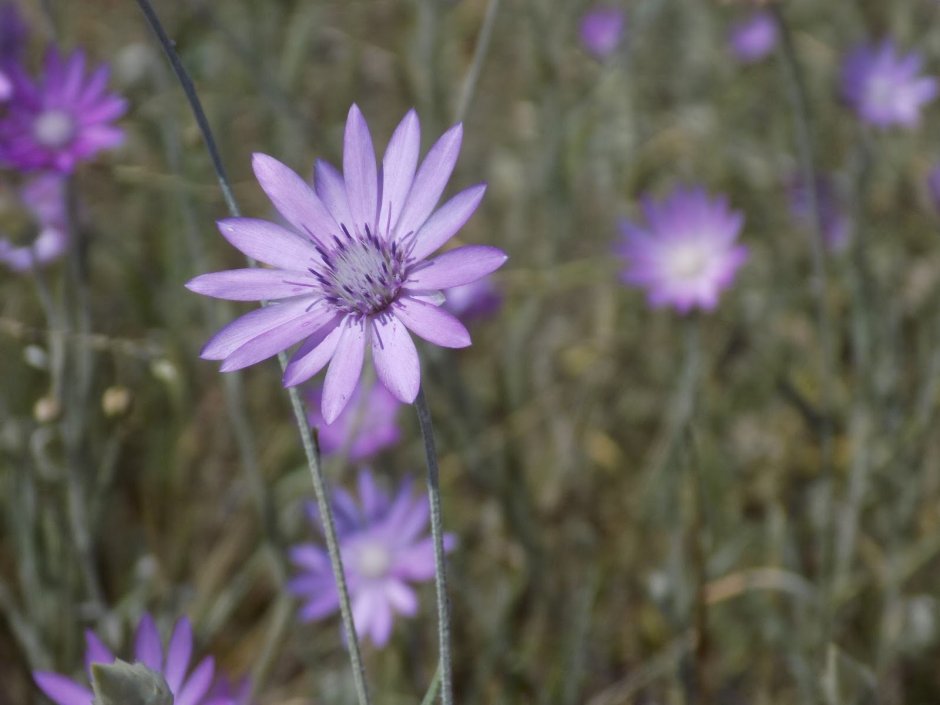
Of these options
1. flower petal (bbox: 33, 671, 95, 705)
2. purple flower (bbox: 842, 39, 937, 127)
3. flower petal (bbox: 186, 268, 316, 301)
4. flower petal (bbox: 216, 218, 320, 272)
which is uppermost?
purple flower (bbox: 842, 39, 937, 127)

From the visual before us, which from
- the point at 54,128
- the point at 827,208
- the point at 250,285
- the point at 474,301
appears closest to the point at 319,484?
the point at 250,285

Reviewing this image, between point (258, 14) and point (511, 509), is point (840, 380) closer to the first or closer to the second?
point (511, 509)

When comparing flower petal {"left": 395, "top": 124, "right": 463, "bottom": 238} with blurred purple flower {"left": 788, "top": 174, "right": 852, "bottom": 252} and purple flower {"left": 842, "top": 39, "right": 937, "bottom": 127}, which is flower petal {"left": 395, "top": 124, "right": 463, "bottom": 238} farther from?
blurred purple flower {"left": 788, "top": 174, "right": 852, "bottom": 252}

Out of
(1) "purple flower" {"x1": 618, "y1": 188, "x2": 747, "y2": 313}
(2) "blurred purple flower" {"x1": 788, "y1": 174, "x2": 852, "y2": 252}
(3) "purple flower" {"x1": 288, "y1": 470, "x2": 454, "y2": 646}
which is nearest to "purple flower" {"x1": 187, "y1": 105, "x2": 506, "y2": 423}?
(3) "purple flower" {"x1": 288, "y1": 470, "x2": 454, "y2": 646}

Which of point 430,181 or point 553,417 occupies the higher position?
point 553,417

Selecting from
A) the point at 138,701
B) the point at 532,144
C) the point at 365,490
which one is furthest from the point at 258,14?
the point at 138,701

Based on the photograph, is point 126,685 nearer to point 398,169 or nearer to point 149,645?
point 149,645

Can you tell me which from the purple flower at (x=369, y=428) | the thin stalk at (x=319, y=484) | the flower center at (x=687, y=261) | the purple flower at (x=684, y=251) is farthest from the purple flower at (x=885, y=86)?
the thin stalk at (x=319, y=484)
